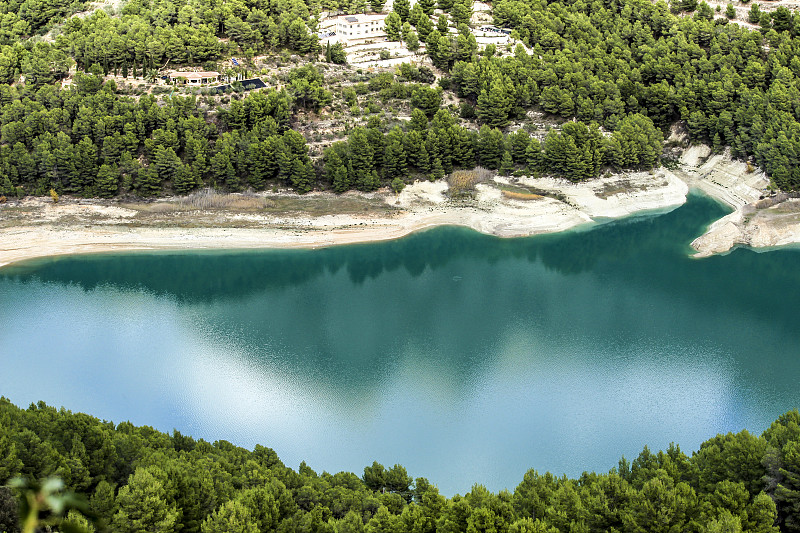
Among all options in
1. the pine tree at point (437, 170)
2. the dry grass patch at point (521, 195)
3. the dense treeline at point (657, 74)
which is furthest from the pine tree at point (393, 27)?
the dry grass patch at point (521, 195)

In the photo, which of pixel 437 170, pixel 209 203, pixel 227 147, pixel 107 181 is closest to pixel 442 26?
pixel 437 170

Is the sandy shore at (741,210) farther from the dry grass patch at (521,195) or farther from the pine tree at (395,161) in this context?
the pine tree at (395,161)

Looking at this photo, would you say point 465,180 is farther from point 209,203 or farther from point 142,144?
point 142,144

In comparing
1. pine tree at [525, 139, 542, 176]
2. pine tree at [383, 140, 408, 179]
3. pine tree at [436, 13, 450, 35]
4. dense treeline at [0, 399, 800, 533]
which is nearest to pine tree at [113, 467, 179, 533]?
dense treeline at [0, 399, 800, 533]

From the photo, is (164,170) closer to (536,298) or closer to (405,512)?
(536,298)

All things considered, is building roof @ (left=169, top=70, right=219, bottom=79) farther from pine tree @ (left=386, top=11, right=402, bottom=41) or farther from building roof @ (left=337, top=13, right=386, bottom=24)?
pine tree @ (left=386, top=11, right=402, bottom=41)

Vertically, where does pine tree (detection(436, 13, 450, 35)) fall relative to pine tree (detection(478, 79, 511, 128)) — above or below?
above

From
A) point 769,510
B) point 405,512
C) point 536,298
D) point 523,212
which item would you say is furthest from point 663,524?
point 523,212
